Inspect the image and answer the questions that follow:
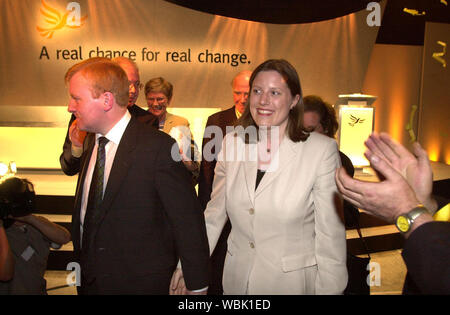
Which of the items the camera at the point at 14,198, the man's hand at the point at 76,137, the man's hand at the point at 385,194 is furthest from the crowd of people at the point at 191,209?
the man's hand at the point at 385,194

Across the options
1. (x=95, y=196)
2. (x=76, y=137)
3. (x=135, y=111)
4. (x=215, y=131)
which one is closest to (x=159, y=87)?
(x=215, y=131)

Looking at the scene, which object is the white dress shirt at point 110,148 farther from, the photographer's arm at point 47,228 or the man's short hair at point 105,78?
the photographer's arm at point 47,228

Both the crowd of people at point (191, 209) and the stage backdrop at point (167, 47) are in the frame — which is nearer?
the crowd of people at point (191, 209)

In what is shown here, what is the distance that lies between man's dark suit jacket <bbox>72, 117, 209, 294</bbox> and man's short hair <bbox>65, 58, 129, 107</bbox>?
0.77 feet

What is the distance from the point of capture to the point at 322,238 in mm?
1775

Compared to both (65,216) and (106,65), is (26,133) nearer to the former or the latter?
(65,216)

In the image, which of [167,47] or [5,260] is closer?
[5,260]

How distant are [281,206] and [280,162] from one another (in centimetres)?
24

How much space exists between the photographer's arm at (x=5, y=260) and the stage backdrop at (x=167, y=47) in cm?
510

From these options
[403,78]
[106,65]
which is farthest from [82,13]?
[403,78]

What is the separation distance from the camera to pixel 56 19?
652cm

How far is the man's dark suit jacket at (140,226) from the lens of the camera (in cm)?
170

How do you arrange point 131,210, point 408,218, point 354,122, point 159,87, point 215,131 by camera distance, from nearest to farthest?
1. point 408,218
2. point 131,210
3. point 215,131
4. point 159,87
5. point 354,122

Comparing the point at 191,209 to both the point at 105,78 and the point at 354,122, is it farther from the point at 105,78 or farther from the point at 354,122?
the point at 354,122
